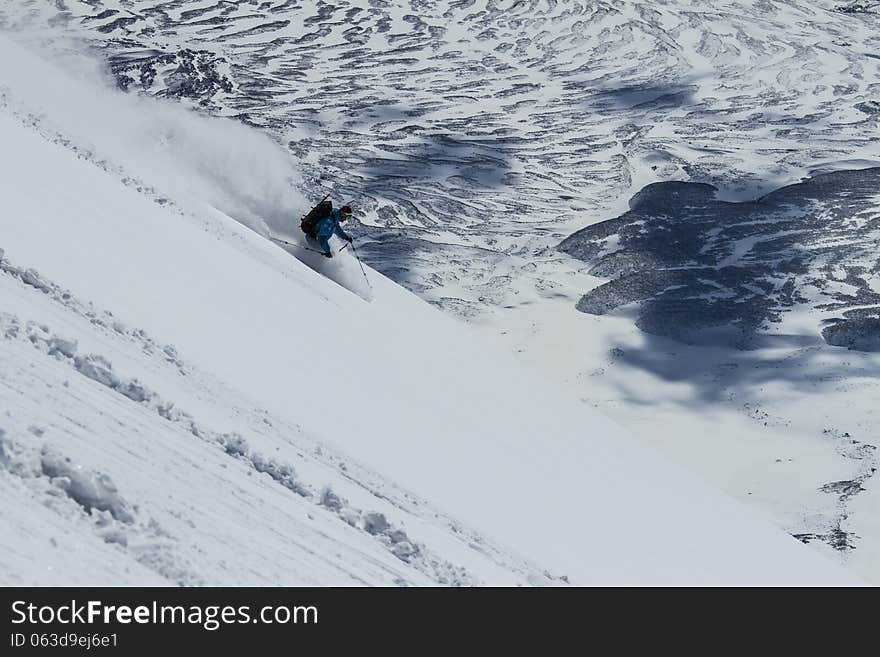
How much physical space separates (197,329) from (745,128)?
113 metres

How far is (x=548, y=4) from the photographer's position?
154 metres

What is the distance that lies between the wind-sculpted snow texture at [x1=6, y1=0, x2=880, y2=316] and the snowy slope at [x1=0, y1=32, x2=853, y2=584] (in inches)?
2088

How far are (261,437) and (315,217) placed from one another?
13079 millimetres

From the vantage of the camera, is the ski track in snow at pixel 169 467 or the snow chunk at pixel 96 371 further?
the snow chunk at pixel 96 371

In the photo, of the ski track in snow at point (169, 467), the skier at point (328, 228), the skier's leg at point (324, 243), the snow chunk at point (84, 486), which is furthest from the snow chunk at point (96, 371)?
the skier's leg at point (324, 243)

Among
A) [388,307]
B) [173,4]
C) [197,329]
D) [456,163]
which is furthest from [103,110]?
[173,4]

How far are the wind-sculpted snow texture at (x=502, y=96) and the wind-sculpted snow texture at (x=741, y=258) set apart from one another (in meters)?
4.37

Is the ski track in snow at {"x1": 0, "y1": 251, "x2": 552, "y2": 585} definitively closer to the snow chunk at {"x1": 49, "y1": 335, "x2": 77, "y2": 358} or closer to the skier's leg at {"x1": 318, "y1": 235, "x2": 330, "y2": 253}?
the snow chunk at {"x1": 49, "y1": 335, "x2": 77, "y2": 358}

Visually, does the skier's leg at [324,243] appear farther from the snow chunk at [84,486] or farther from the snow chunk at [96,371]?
the snow chunk at [84,486]

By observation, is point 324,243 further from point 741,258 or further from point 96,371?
point 741,258

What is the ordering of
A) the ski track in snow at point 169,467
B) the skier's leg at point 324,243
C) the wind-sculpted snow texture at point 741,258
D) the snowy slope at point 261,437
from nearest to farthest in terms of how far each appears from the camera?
the ski track in snow at point 169,467, the snowy slope at point 261,437, the skier's leg at point 324,243, the wind-sculpted snow texture at point 741,258

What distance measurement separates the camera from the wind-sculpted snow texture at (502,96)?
93250mm
